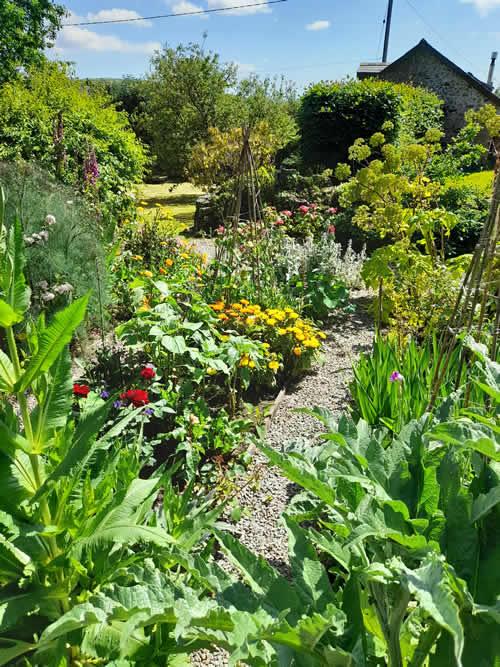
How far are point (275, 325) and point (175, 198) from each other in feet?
42.0

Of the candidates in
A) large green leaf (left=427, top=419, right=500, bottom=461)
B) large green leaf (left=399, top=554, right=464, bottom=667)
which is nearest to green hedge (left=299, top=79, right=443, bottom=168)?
large green leaf (left=427, top=419, right=500, bottom=461)

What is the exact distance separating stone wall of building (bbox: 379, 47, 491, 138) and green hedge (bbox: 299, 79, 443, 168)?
8696 millimetres

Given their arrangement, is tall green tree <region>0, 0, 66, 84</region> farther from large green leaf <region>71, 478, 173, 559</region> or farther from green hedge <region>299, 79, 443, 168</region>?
large green leaf <region>71, 478, 173, 559</region>

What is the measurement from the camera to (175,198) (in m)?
16.2

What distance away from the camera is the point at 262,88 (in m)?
16.4

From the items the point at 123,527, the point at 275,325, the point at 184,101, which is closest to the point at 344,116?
the point at 184,101

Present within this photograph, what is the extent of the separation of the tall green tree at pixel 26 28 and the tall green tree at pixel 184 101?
5.40m

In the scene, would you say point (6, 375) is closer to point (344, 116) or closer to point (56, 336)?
point (56, 336)

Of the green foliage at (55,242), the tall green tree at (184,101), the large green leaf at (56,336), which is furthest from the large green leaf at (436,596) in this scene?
the tall green tree at (184,101)

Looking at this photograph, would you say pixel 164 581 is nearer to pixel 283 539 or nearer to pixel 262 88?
pixel 283 539

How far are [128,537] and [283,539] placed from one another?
1422 mm

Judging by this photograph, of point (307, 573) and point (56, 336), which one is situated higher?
point (56, 336)

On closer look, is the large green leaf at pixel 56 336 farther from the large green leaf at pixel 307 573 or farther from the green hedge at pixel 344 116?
the green hedge at pixel 344 116

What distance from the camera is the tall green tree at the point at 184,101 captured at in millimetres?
15305
